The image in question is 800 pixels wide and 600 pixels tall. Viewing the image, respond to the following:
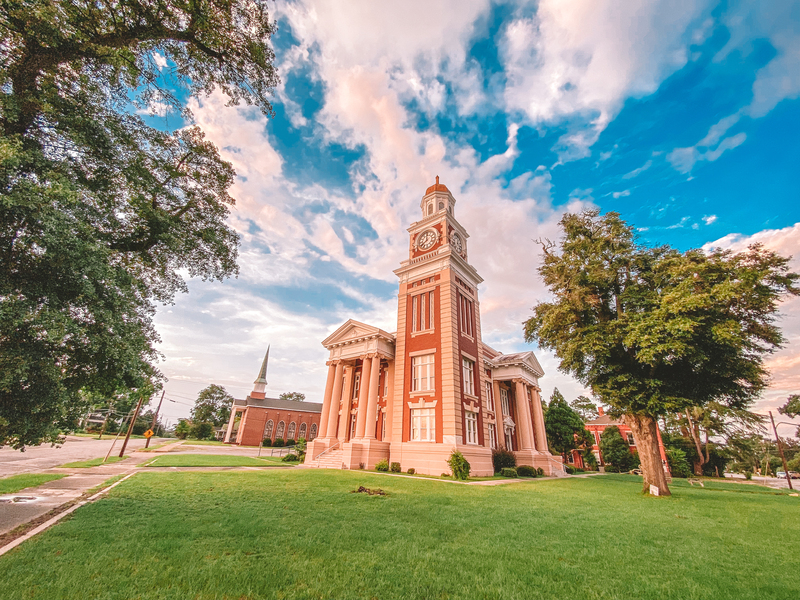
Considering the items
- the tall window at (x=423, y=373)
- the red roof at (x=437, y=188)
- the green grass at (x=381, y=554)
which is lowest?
the green grass at (x=381, y=554)

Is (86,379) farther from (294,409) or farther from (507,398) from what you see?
(294,409)

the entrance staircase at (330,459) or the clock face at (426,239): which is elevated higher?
the clock face at (426,239)

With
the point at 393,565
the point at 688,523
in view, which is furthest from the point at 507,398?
the point at 393,565

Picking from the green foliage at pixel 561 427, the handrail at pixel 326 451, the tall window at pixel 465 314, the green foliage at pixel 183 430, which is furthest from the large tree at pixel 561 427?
the green foliage at pixel 183 430

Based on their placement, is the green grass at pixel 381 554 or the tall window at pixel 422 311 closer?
the green grass at pixel 381 554

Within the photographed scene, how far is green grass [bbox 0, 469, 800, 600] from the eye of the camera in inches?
154

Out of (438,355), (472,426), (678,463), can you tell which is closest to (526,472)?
(472,426)

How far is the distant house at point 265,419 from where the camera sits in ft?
205

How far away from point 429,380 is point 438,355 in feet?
6.53

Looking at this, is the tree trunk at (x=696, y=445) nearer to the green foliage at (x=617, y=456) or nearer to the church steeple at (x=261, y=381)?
the green foliage at (x=617, y=456)

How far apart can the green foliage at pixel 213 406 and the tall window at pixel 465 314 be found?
77456 millimetres

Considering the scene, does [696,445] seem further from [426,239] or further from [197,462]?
[197,462]

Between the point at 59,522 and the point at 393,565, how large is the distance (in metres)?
6.30

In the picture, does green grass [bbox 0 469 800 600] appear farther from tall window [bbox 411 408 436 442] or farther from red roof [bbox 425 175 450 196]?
red roof [bbox 425 175 450 196]
